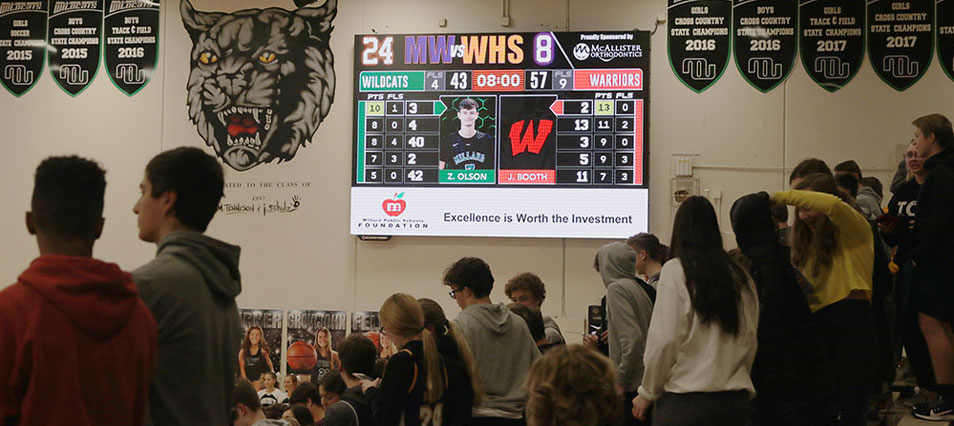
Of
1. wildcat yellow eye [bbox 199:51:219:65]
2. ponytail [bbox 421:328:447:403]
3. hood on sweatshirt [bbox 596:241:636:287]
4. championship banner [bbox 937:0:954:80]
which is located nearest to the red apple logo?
wildcat yellow eye [bbox 199:51:219:65]

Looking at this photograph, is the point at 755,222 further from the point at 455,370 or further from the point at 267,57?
the point at 267,57

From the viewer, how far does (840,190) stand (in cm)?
442

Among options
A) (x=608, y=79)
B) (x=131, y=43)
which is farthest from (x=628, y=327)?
(x=131, y=43)

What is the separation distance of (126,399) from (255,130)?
18.9 ft

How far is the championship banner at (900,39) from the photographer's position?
6.79 m

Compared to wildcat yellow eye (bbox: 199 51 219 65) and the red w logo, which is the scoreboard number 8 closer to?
the red w logo

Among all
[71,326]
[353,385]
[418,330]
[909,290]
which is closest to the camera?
[71,326]

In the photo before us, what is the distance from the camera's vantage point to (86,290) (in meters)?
1.78

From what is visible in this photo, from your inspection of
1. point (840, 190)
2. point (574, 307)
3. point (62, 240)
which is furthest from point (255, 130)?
point (62, 240)

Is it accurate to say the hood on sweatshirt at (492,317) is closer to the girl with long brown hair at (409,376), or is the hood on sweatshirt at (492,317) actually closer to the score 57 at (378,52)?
the girl with long brown hair at (409,376)

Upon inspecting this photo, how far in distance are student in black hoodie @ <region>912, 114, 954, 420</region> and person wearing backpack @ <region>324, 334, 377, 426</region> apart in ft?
8.71

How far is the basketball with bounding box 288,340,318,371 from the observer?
24.0ft

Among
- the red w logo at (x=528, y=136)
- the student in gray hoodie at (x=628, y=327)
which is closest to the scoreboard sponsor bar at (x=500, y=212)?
the red w logo at (x=528, y=136)

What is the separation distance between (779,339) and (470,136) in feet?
12.7
